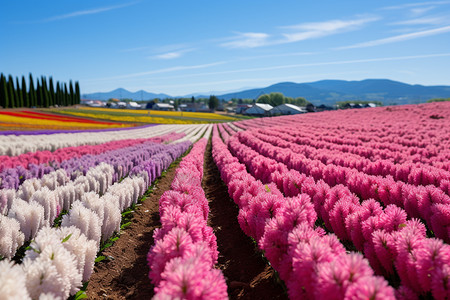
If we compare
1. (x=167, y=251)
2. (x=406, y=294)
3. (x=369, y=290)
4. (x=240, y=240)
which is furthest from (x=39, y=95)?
(x=369, y=290)

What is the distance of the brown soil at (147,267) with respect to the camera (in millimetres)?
3775

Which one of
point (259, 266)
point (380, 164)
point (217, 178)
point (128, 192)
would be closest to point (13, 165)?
point (128, 192)

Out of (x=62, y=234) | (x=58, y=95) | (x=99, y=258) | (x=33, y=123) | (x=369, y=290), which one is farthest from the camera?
(x=58, y=95)

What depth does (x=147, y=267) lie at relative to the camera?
4566mm

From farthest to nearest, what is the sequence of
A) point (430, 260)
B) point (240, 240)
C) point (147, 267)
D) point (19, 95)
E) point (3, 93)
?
point (19, 95) < point (3, 93) < point (240, 240) < point (147, 267) < point (430, 260)

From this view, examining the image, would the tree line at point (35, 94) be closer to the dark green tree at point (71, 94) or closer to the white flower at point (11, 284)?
the dark green tree at point (71, 94)

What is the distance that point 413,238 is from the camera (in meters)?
2.47

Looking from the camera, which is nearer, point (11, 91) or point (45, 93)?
point (11, 91)

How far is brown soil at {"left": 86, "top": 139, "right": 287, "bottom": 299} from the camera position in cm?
378

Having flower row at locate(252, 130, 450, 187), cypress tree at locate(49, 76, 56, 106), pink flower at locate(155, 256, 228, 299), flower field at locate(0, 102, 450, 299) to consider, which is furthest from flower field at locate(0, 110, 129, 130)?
cypress tree at locate(49, 76, 56, 106)

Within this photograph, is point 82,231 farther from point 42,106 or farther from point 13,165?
point 42,106

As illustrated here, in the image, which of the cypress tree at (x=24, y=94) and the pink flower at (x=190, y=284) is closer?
the pink flower at (x=190, y=284)

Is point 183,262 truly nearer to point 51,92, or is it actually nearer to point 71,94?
point 51,92

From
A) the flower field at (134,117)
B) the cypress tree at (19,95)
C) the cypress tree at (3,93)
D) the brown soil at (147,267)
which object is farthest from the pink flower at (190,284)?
the cypress tree at (19,95)
